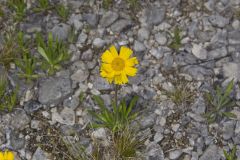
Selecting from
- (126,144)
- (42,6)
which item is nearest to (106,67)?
(126,144)

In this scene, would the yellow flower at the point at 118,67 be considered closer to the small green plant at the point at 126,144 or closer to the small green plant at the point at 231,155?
the small green plant at the point at 126,144

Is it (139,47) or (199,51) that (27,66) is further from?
(199,51)

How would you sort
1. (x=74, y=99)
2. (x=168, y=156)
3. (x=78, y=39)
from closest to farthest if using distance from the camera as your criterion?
(x=168, y=156)
(x=74, y=99)
(x=78, y=39)

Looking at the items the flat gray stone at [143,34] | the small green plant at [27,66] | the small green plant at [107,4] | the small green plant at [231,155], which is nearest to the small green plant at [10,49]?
the small green plant at [27,66]

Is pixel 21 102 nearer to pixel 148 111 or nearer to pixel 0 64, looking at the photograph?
pixel 0 64

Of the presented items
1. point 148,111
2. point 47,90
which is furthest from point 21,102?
point 148,111

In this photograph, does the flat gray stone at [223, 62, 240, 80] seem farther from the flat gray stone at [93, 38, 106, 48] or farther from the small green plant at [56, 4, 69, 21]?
the small green plant at [56, 4, 69, 21]

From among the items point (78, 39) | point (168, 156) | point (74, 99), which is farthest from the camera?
point (78, 39)

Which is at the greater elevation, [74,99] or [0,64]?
[0,64]
